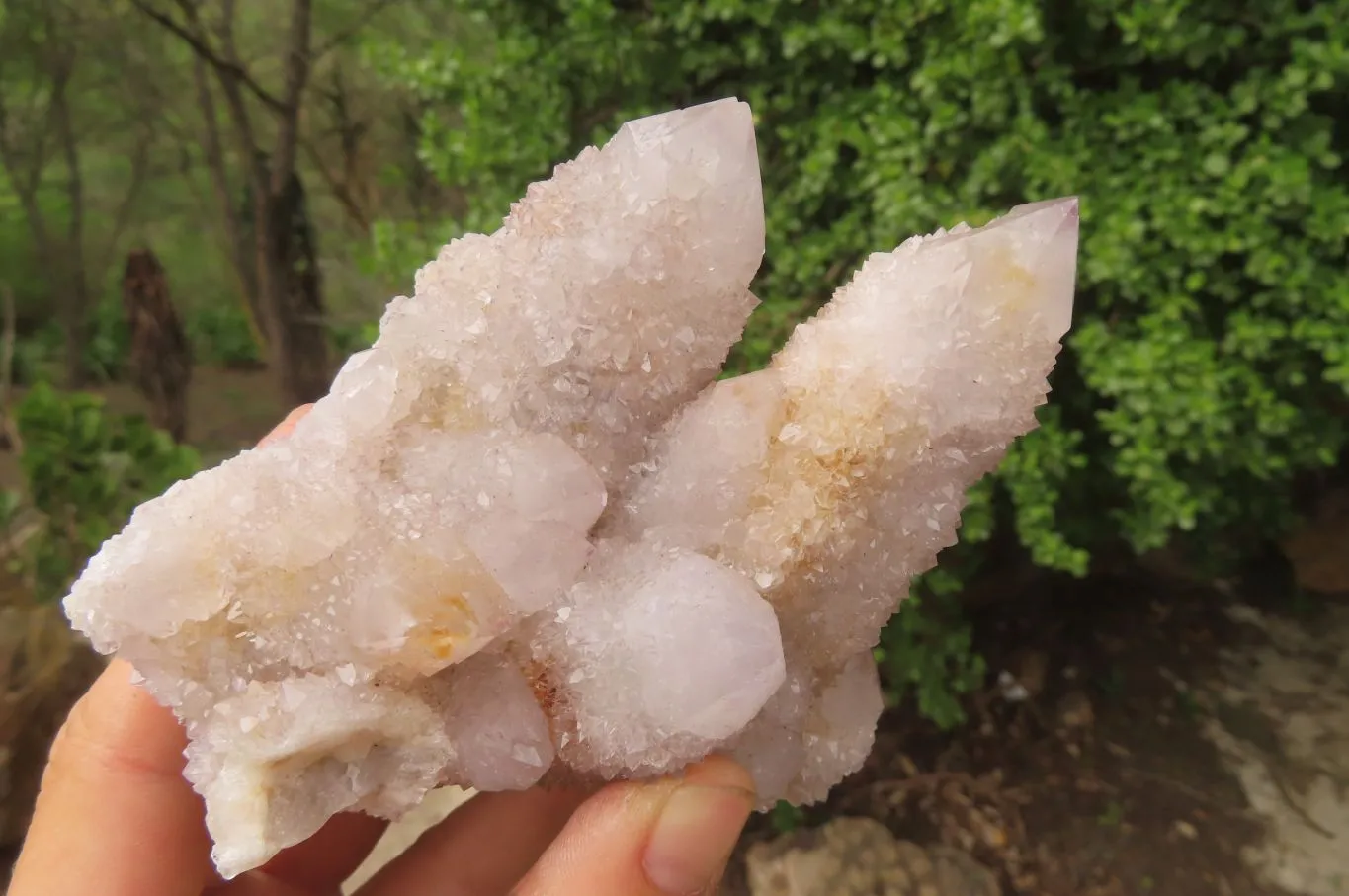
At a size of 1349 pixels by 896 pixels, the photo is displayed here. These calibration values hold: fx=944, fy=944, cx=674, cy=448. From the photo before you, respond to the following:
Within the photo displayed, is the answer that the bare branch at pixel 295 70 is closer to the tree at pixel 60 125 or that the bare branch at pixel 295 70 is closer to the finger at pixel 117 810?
the finger at pixel 117 810

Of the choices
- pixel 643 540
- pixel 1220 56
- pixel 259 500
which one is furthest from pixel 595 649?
pixel 1220 56

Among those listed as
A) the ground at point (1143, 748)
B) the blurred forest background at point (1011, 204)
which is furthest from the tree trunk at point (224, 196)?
the ground at point (1143, 748)

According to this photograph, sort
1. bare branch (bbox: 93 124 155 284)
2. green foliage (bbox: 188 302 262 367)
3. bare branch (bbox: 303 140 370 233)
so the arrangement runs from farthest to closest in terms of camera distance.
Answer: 1. green foliage (bbox: 188 302 262 367)
2. bare branch (bbox: 93 124 155 284)
3. bare branch (bbox: 303 140 370 233)

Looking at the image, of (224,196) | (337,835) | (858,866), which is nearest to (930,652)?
(858,866)

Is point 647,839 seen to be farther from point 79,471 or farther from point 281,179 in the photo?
point 281,179

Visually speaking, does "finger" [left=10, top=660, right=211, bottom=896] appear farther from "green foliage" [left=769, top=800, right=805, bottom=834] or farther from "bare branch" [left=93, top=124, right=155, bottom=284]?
"bare branch" [left=93, top=124, right=155, bottom=284]

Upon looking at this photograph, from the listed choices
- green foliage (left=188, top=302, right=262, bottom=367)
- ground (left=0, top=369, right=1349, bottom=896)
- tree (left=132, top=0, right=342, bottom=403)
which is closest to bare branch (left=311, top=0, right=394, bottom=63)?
tree (left=132, top=0, right=342, bottom=403)
